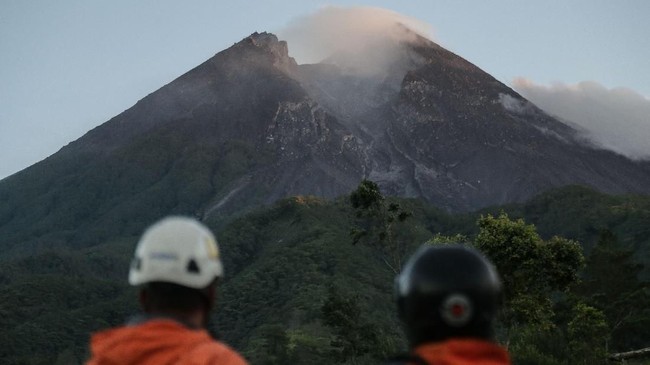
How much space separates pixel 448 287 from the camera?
3.00 m

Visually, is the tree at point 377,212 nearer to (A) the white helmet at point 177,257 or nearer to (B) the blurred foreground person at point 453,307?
(A) the white helmet at point 177,257

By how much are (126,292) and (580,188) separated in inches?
4165

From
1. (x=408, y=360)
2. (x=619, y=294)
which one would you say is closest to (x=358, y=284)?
(x=619, y=294)

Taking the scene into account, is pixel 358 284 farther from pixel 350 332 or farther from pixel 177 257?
pixel 177 257

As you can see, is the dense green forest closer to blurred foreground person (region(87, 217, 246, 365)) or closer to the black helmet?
blurred foreground person (region(87, 217, 246, 365))

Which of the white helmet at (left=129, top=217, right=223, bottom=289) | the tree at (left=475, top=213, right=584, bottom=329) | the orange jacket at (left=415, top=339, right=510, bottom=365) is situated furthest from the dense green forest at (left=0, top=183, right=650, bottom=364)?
the orange jacket at (left=415, top=339, right=510, bottom=365)

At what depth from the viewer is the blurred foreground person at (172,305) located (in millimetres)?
3232

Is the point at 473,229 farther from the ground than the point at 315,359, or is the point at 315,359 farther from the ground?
the point at 473,229

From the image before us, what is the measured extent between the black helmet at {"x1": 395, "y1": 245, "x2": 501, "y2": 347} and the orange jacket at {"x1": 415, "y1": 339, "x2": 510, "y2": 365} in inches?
2.3

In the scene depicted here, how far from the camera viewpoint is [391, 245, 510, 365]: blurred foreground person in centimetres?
295

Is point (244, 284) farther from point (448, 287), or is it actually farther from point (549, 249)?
point (448, 287)

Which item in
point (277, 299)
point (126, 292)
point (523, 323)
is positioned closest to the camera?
point (523, 323)

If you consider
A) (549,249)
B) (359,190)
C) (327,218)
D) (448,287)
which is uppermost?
(327,218)

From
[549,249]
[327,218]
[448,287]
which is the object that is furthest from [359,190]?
[327,218]
